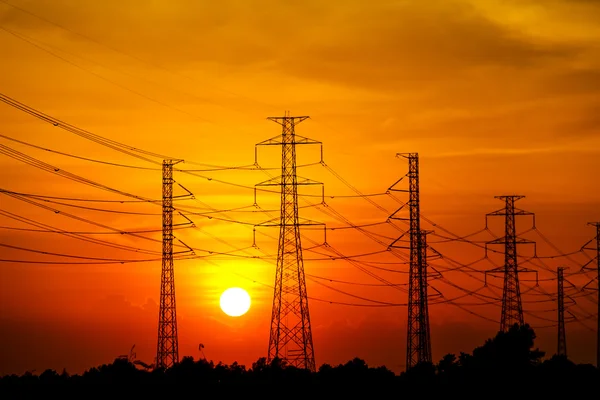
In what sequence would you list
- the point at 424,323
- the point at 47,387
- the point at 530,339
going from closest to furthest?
the point at 47,387 < the point at 530,339 < the point at 424,323

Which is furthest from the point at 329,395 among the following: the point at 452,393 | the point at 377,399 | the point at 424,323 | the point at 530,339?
the point at 424,323

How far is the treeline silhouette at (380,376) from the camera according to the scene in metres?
77.0

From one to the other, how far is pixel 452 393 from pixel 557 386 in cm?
727

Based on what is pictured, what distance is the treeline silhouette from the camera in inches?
3031

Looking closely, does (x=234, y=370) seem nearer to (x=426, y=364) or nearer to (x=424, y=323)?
(x=426, y=364)

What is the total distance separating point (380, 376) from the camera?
3236 inches

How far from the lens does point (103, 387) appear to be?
248ft

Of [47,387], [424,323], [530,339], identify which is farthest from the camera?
[424,323]

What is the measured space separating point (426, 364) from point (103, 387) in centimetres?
2318

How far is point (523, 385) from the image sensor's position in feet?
254

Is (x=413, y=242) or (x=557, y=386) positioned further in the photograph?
(x=413, y=242)

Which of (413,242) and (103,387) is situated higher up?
(413,242)

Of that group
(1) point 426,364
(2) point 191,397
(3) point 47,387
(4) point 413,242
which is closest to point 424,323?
(4) point 413,242

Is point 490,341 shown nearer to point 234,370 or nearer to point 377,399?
point 377,399
